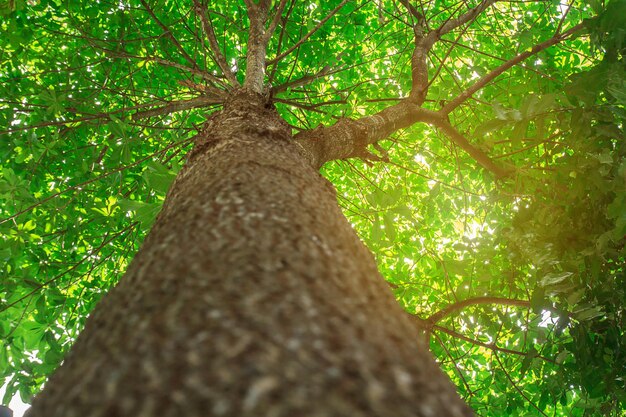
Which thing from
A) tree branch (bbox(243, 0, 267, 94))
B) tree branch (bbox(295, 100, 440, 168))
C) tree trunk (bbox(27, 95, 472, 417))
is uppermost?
tree branch (bbox(243, 0, 267, 94))

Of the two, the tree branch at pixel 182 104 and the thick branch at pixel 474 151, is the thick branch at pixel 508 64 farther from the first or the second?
the tree branch at pixel 182 104

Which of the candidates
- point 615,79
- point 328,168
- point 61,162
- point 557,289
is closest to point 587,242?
point 557,289

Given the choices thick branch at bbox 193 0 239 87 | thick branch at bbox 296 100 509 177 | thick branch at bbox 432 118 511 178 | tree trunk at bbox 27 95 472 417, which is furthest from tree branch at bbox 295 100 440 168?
tree trunk at bbox 27 95 472 417

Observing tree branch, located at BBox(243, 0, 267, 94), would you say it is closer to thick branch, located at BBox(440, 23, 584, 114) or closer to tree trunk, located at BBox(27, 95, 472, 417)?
thick branch, located at BBox(440, 23, 584, 114)

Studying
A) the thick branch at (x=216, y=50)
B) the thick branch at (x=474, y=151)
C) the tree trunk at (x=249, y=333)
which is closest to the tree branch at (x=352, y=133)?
the thick branch at (x=474, y=151)

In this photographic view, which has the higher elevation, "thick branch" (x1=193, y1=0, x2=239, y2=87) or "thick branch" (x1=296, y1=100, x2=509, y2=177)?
"thick branch" (x1=193, y1=0, x2=239, y2=87)

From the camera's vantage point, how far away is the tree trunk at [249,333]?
0.55m

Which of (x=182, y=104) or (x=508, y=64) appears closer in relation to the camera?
(x=508, y=64)

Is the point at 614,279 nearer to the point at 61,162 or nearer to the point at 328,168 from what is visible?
the point at 328,168

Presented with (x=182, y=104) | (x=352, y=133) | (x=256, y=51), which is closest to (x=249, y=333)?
(x=352, y=133)

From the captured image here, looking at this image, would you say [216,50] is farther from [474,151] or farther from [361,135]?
[474,151]

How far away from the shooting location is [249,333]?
0.64 m

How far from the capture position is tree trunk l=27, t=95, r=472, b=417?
55cm

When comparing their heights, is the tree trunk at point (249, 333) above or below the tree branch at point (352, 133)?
below
